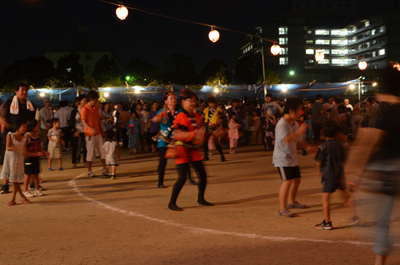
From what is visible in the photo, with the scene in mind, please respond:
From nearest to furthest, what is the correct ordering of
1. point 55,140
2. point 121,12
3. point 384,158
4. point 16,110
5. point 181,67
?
1. point 384,158
2. point 16,110
3. point 55,140
4. point 121,12
5. point 181,67

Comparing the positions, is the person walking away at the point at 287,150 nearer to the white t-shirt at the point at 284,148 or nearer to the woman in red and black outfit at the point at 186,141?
the white t-shirt at the point at 284,148

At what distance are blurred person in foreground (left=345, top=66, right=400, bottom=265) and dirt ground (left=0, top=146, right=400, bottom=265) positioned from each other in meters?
0.11

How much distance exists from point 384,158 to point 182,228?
10.1 ft

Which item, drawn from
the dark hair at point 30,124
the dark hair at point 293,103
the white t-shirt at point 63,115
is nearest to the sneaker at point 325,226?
the dark hair at point 293,103

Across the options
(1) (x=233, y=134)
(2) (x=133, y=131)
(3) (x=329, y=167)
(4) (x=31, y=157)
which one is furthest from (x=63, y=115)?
(3) (x=329, y=167)

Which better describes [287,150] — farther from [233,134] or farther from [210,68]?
[210,68]

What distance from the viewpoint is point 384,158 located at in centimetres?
351

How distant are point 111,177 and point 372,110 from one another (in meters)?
12.0

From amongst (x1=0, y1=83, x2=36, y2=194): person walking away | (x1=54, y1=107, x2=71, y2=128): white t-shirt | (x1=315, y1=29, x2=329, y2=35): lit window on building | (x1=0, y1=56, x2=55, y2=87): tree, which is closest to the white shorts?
(x1=0, y1=83, x2=36, y2=194): person walking away

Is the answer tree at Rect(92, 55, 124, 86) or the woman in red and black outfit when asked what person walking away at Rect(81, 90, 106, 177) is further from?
tree at Rect(92, 55, 124, 86)

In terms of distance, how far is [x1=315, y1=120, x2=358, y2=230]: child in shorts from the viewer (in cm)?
541

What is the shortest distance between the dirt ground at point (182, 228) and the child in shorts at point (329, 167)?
0.95 feet

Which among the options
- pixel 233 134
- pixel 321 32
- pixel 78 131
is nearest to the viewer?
pixel 78 131

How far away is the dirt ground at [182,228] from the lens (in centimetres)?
448
